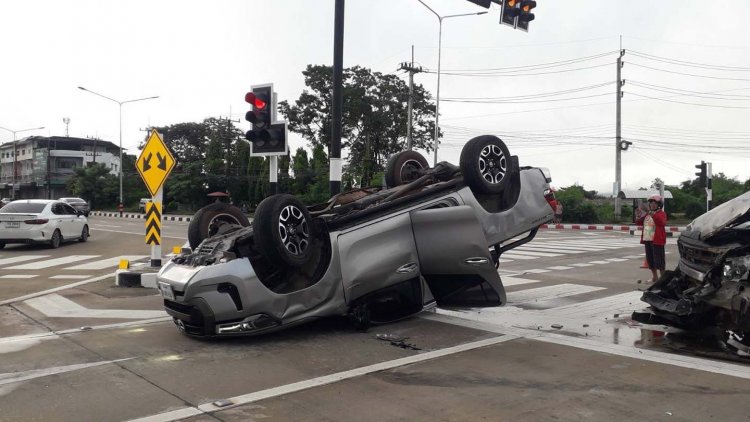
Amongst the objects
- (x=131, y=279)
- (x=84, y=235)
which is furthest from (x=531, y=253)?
(x=84, y=235)

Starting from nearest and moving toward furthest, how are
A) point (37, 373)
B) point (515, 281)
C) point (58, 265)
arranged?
point (37, 373)
point (515, 281)
point (58, 265)

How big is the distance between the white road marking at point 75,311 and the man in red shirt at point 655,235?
27.7 feet

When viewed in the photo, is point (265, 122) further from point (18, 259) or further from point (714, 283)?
point (18, 259)

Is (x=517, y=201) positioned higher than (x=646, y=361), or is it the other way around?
(x=517, y=201)

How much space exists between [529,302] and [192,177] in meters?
48.7

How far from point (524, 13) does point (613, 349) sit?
8.33 metres

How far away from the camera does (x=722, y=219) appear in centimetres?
606

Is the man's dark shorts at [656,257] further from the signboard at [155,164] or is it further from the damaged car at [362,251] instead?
the signboard at [155,164]


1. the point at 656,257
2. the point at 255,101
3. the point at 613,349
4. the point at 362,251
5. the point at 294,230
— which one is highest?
the point at 255,101

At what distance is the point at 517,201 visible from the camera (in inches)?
302

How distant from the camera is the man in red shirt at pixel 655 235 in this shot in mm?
10625

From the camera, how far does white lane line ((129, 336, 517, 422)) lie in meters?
4.11

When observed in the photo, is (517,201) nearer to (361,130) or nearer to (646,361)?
(646,361)

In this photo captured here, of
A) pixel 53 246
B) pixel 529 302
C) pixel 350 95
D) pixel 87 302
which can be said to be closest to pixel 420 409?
pixel 529 302
